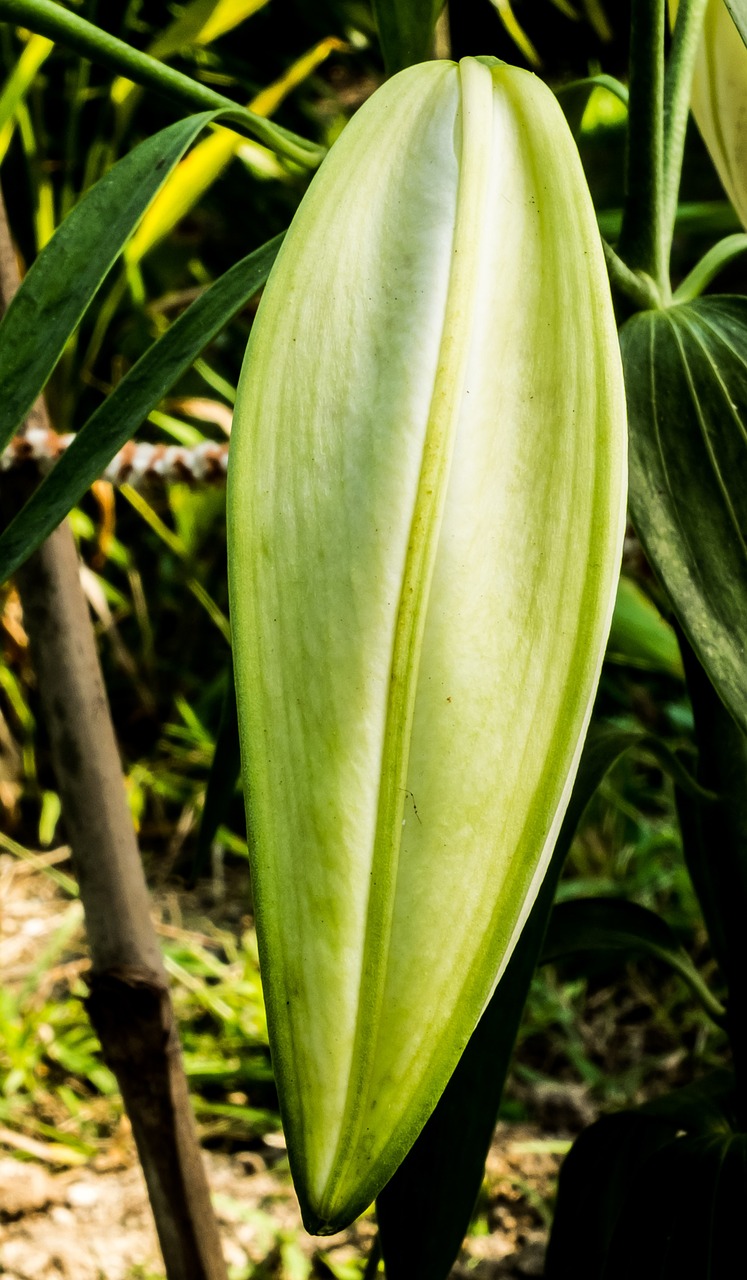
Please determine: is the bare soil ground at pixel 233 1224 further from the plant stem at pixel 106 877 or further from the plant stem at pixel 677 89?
the plant stem at pixel 677 89

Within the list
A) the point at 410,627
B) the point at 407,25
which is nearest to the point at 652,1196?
the point at 410,627

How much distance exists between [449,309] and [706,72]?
9.7 inches

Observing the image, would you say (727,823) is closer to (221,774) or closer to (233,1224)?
(221,774)

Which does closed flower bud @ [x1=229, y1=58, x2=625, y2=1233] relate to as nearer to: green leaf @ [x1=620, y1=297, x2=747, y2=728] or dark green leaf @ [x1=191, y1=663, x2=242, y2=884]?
green leaf @ [x1=620, y1=297, x2=747, y2=728]

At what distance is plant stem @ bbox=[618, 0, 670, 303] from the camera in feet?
1.09

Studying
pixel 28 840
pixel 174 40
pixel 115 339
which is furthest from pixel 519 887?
pixel 115 339

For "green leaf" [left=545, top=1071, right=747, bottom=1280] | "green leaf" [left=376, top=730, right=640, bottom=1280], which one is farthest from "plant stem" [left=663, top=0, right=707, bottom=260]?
"green leaf" [left=545, top=1071, right=747, bottom=1280]

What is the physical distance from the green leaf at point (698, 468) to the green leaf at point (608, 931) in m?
0.25

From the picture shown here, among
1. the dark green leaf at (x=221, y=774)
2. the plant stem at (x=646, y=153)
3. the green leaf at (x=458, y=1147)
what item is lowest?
the green leaf at (x=458, y=1147)

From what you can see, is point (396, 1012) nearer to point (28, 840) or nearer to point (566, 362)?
point (566, 362)

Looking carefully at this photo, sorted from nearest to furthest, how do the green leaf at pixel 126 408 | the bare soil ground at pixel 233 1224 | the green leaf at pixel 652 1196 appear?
the green leaf at pixel 126 408
the green leaf at pixel 652 1196
the bare soil ground at pixel 233 1224

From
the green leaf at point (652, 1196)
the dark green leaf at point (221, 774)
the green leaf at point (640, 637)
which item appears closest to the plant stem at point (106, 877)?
the dark green leaf at point (221, 774)

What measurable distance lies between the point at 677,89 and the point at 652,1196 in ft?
1.45

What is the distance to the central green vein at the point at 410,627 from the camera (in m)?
0.19
